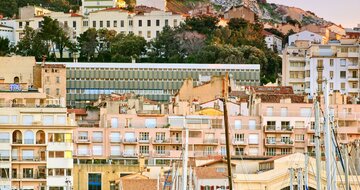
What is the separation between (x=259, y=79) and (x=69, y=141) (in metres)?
47.7

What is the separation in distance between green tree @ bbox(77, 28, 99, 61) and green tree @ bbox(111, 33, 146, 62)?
1990 millimetres

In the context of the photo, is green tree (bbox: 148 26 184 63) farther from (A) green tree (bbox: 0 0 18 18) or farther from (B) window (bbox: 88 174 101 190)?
(B) window (bbox: 88 174 101 190)

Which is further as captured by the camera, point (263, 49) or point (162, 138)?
point (263, 49)

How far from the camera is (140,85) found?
120 m

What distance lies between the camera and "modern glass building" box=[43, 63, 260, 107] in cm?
11819

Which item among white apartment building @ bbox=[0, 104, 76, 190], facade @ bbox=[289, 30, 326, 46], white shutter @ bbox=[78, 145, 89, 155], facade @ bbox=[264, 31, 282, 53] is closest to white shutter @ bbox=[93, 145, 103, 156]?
white shutter @ bbox=[78, 145, 89, 155]

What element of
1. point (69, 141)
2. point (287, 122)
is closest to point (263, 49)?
point (287, 122)

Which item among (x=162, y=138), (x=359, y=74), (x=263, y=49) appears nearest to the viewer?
(x=162, y=138)

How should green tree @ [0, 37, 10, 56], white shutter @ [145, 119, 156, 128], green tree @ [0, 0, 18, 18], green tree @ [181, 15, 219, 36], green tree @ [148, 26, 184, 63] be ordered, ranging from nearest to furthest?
white shutter @ [145, 119, 156, 128]
green tree @ [0, 37, 10, 56]
green tree @ [148, 26, 184, 63]
green tree @ [181, 15, 219, 36]
green tree @ [0, 0, 18, 18]

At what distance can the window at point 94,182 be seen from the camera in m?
73.8

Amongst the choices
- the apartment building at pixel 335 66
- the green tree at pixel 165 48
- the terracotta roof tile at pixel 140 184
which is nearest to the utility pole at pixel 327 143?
the terracotta roof tile at pixel 140 184

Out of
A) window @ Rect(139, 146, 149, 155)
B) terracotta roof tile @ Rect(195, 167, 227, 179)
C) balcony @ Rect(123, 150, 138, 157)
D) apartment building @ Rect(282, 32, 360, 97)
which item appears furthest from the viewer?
apartment building @ Rect(282, 32, 360, 97)

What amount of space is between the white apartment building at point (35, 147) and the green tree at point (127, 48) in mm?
54254

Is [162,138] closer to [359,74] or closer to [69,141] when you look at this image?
[69,141]
